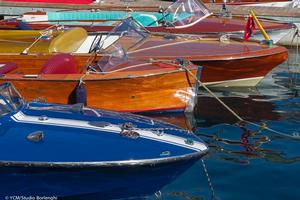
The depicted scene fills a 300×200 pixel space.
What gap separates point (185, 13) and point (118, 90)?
439 cm

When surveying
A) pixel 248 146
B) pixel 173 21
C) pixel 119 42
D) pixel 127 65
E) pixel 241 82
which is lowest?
pixel 241 82

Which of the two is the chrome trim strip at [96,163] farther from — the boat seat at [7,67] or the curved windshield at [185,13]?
the curved windshield at [185,13]

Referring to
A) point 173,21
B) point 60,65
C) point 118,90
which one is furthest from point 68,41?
point 173,21

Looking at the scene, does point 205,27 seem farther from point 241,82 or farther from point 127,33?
point 127,33

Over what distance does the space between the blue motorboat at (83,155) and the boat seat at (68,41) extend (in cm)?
379

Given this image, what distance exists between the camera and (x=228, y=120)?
832cm

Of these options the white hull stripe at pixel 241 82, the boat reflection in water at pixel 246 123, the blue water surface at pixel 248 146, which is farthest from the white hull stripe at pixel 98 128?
the white hull stripe at pixel 241 82

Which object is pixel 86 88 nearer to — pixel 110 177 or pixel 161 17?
pixel 110 177

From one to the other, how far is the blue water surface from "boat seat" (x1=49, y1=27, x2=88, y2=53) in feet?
6.63

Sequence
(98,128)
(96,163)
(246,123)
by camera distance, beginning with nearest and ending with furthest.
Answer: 1. (96,163)
2. (98,128)
3. (246,123)

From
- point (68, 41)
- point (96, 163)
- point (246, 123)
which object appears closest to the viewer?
point (96, 163)

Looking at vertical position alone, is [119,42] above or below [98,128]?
below

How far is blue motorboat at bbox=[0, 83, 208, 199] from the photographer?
4586 mm

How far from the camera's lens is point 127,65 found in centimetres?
804
